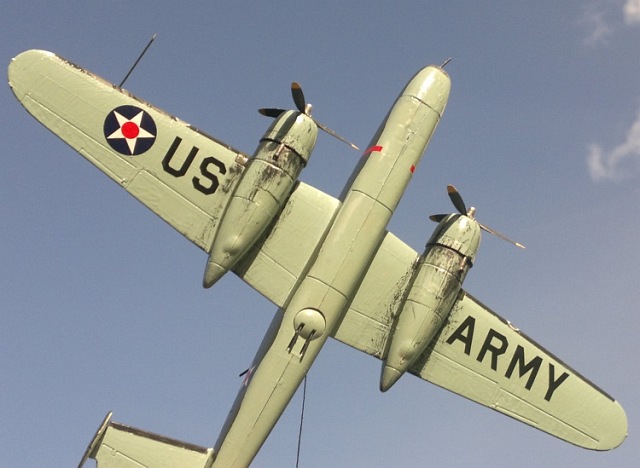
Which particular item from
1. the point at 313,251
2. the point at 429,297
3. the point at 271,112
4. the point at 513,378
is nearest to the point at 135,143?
the point at 271,112

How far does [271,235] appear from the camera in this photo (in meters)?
21.0

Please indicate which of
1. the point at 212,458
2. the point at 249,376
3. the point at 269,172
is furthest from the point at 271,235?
the point at 212,458

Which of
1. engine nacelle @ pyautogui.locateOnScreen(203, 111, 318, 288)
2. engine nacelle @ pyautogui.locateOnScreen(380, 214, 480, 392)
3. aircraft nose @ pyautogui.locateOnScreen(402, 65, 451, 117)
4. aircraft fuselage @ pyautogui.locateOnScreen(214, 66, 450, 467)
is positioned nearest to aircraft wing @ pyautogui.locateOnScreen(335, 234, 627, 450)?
engine nacelle @ pyautogui.locateOnScreen(380, 214, 480, 392)

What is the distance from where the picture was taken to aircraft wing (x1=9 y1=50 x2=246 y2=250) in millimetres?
→ 20781

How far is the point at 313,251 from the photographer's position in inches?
816

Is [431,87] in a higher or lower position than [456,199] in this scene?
higher

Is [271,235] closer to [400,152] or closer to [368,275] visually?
[368,275]

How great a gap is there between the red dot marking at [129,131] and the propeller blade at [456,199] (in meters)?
9.23

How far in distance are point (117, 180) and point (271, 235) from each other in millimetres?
4649

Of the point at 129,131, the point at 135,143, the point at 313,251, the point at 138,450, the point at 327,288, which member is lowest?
the point at 138,450

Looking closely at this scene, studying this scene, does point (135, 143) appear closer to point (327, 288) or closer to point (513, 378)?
point (327, 288)

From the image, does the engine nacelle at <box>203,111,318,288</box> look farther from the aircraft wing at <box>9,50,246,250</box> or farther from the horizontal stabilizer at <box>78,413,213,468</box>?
the horizontal stabilizer at <box>78,413,213,468</box>

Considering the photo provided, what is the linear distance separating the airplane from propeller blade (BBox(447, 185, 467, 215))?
42mm

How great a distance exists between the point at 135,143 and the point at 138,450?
8459 millimetres
